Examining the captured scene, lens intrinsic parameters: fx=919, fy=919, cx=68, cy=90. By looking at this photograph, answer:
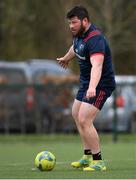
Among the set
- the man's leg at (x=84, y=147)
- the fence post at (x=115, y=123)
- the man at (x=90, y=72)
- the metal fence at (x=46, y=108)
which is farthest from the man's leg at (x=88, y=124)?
the metal fence at (x=46, y=108)

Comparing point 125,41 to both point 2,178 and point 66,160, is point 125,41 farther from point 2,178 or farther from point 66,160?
point 2,178

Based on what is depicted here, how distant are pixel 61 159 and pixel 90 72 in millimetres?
3729

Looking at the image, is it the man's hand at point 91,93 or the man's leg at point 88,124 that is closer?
the man's hand at point 91,93

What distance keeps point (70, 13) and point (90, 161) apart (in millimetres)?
2096

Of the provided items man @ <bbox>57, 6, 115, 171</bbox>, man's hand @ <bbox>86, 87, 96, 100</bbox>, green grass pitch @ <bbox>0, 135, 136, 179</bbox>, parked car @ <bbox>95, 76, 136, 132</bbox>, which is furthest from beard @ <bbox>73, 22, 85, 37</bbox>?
parked car @ <bbox>95, 76, 136, 132</bbox>

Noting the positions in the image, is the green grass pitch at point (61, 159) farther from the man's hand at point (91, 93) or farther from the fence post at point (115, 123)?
the man's hand at point (91, 93)

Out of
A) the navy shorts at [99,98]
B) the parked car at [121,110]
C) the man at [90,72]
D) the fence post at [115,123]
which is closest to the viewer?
the man at [90,72]

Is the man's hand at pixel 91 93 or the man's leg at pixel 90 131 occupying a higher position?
the man's hand at pixel 91 93

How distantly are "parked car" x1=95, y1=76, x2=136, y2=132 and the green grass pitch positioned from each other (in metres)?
0.48

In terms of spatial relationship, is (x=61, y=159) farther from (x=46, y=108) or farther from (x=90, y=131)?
(x=46, y=108)

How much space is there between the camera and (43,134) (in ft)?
81.0

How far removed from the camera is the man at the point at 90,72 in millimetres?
12117

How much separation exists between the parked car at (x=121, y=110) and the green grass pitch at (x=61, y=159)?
482mm

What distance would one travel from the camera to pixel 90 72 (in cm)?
1248
